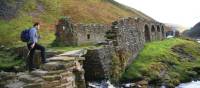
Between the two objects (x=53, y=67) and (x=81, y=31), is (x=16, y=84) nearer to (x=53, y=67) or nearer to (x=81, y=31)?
(x=53, y=67)

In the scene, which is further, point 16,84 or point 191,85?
point 191,85

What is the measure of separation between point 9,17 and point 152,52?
29773mm

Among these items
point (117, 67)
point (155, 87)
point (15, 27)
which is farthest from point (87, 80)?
point (15, 27)

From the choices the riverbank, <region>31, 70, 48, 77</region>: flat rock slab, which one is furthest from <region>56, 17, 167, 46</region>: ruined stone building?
<region>31, 70, 48, 77</region>: flat rock slab

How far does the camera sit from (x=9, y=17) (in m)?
71.4

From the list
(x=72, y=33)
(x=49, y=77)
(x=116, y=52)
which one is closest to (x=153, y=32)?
(x=72, y=33)

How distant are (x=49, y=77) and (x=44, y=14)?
54.2 metres

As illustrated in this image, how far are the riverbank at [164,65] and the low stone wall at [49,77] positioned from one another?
13.7 meters

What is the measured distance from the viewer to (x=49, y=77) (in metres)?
22.0

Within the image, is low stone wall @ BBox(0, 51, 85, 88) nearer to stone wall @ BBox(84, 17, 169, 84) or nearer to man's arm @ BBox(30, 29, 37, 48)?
man's arm @ BBox(30, 29, 37, 48)

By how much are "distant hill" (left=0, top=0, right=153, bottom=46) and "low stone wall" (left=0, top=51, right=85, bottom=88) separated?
30233mm

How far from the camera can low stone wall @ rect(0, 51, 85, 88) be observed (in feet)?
71.2

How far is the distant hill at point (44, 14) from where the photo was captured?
6369 centimetres

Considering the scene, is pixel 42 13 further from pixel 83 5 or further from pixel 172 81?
pixel 172 81
